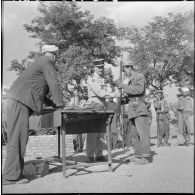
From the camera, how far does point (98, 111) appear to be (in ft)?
17.4

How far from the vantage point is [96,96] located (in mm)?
6602

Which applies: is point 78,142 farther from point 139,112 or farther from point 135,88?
point 135,88

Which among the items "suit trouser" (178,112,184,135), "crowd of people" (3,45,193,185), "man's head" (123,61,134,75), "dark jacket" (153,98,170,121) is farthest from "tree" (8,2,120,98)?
"man's head" (123,61,134,75)

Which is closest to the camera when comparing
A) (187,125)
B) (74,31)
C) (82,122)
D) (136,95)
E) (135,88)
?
(82,122)

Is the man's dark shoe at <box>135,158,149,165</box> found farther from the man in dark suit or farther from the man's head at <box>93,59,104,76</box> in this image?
the man in dark suit

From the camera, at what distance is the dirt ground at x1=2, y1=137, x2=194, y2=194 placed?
4.09 meters

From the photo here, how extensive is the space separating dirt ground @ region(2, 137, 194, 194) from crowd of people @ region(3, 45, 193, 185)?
336 millimetres

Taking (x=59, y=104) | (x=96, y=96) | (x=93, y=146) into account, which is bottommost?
(x=93, y=146)

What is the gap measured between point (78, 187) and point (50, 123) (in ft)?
3.85

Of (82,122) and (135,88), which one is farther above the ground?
(135,88)

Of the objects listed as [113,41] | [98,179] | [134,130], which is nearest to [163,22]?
[113,41]

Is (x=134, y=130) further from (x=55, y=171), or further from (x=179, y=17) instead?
(x=179, y=17)

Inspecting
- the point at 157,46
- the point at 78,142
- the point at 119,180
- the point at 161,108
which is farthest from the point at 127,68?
the point at 157,46

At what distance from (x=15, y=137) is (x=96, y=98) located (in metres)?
2.18
